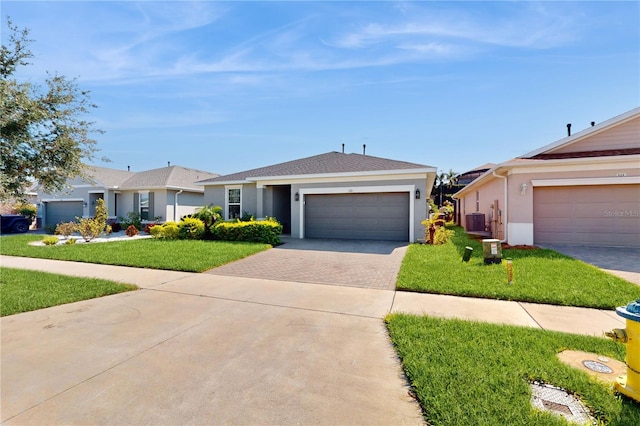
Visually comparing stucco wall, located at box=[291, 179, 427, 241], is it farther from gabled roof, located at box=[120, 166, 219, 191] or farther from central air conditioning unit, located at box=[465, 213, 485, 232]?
gabled roof, located at box=[120, 166, 219, 191]

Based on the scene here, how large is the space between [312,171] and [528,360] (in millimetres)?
11937

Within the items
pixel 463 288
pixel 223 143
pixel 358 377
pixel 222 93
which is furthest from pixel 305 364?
pixel 223 143

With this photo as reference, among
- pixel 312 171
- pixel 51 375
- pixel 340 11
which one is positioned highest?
pixel 340 11

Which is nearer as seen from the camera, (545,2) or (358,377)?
(358,377)

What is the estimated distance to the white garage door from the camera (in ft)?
32.4

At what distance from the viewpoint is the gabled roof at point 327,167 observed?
12.9m

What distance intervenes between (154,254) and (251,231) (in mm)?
3917

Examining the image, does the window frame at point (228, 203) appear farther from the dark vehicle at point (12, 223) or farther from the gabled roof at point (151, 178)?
the dark vehicle at point (12, 223)

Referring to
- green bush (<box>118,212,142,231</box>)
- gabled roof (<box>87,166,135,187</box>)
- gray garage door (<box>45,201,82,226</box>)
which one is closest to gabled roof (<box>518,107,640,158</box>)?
green bush (<box>118,212,142,231</box>)

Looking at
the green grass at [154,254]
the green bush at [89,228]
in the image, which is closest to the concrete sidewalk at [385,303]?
the green grass at [154,254]

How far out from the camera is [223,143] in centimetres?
1798

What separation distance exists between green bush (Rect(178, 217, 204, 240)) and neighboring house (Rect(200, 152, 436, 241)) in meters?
2.70

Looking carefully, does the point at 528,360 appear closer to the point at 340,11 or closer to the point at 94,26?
the point at 340,11

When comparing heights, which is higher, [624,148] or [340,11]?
[340,11]
